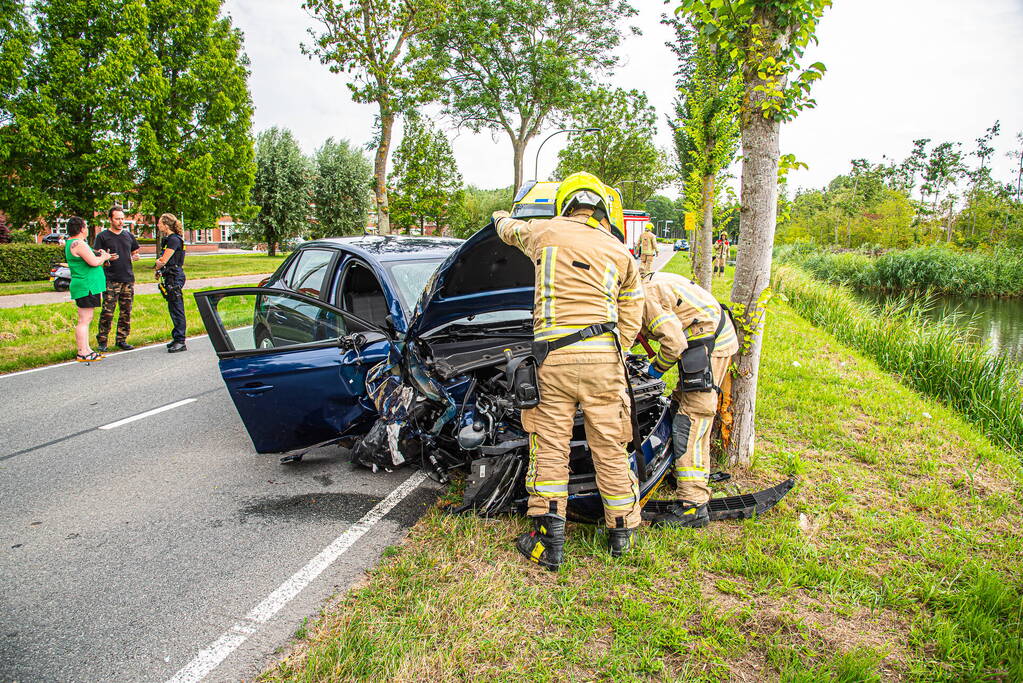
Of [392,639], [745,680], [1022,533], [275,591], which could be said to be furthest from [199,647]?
[1022,533]

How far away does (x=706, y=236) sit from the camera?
1031cm

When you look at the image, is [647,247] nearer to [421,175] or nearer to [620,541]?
[620,541]

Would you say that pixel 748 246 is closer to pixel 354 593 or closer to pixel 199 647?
pixel 354 593

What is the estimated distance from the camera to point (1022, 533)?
11.3 feet

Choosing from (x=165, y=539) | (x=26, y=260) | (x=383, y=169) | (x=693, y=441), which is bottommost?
(x=165, y=539)

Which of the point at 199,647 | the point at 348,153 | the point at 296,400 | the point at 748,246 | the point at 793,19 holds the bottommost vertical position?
the point at 199,647

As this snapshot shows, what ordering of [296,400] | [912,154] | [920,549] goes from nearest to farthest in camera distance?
[920,549]
[296,400]
[912,154]

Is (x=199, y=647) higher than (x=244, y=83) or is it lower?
lower

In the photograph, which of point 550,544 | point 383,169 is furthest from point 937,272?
point 550,544

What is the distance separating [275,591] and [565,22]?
28.3 meters

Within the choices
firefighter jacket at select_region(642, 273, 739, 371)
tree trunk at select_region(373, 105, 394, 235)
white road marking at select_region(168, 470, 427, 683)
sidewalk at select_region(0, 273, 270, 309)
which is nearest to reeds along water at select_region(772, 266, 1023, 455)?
firefighter jacket at select_region(642, 273, 739, 371)

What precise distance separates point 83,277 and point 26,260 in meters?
14.6

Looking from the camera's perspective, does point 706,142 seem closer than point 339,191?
Yes

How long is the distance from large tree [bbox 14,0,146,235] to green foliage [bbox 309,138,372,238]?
54.0ft
